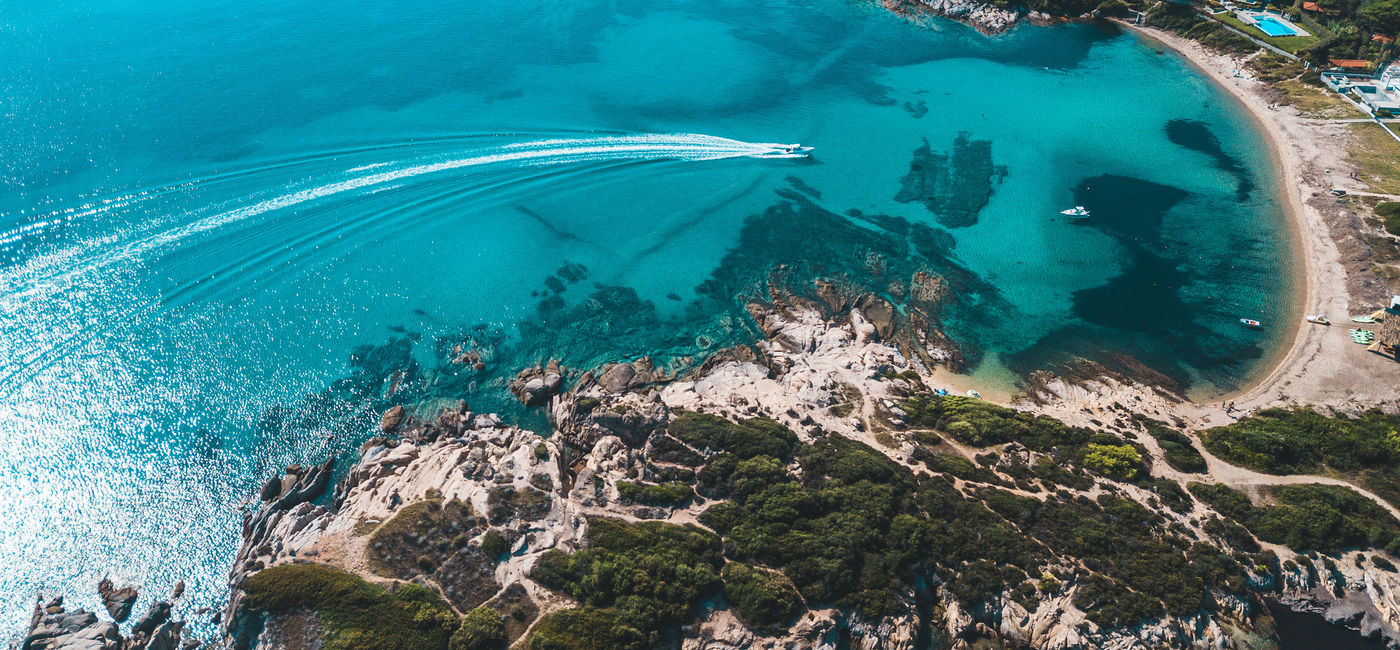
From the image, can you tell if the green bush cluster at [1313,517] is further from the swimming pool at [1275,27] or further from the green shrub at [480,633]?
the swimming pool at [1275,27]

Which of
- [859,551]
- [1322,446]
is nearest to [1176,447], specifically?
[1322,446]

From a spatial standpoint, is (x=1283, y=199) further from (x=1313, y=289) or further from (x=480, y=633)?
(x=480, y=633)

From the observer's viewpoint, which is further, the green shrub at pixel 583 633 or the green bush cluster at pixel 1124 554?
the green bush cluster at pixel 1124 554

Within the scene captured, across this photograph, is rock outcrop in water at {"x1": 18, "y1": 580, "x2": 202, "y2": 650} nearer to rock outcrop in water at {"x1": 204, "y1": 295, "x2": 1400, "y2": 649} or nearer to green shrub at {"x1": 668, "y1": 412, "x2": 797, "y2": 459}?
rock outcrop in water at {"x1": 204, "y1": 295, "x2": 1400, "y2": 649}

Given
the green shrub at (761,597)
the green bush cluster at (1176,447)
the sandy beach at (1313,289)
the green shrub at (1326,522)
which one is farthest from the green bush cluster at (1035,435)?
the green shrub at (761,597)

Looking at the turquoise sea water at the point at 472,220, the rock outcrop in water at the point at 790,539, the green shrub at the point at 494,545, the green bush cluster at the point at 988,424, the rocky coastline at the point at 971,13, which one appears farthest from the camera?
the rocky coastline at the point at 971,13

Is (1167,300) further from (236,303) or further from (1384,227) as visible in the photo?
(236,303)
